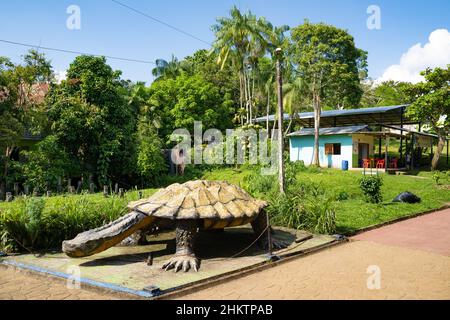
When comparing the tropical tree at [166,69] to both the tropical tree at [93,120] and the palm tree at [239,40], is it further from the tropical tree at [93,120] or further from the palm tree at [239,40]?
the tropical tree at [93,120]

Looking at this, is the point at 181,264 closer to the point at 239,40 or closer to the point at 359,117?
the point at 239,40

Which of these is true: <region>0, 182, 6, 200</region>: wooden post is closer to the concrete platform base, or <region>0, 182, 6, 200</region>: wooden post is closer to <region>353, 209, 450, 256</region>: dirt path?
the concrete platform base

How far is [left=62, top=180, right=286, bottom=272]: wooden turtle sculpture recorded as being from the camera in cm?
644

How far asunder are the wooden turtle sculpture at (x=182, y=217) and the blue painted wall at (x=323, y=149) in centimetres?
2085

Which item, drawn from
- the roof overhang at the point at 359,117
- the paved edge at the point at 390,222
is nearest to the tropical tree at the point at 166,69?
the roof overhang at the point at 359,117

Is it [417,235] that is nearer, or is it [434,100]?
[417,235]

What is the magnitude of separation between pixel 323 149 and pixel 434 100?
8.12m

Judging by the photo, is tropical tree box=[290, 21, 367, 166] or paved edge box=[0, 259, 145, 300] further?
tropical tree box=[290, 21, 367, 166]

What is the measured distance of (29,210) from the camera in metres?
7.41

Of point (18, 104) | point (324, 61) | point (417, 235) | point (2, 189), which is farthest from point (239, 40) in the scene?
point (417, 235)

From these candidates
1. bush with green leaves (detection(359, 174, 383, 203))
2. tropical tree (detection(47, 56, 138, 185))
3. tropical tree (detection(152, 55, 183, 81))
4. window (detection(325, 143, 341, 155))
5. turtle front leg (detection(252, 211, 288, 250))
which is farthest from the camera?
tropical tree (detection(152, 55, 183, 81))

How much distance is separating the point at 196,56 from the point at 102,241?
Result: 38796mm

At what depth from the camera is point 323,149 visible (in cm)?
2884

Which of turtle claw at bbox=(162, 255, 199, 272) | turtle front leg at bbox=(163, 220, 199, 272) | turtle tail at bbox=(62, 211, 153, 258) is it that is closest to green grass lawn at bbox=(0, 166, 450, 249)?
turtle tail at bbox=(62, 211, 153, 258)
